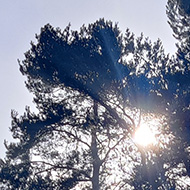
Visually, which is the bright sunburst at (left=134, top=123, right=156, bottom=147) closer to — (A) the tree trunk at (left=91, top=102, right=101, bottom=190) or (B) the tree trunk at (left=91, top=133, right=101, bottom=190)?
(A) the tree trunk at (left=91, top=102, right=101, bottom=190)

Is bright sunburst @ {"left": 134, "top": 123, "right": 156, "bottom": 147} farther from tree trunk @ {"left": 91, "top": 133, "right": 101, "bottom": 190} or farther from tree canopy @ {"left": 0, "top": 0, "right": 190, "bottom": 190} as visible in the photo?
tree trunk @ {"left": 91, "top": 133, "right": 101, "bottom": 190}

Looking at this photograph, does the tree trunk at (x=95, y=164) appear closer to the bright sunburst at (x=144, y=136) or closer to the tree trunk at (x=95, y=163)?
the tree trunk at (x=95, y=163)

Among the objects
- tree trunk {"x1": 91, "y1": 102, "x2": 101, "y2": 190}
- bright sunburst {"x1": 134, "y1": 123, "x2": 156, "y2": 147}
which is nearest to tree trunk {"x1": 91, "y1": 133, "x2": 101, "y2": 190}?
tree trunk {"x1": 91, "y1": 102, "x2": 101, "y2": 190}

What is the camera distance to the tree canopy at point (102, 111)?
10.7 meters

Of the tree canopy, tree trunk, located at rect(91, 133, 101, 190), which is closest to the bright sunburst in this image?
the tree canopy

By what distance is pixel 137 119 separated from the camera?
11883 millimetres

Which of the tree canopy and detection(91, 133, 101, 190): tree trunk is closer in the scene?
the tree canopy

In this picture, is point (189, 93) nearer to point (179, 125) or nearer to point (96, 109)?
point (179, 125)

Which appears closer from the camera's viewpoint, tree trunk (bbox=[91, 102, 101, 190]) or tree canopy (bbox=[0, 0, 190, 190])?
tree canopy (bbox=[0, 0, 190, 190])

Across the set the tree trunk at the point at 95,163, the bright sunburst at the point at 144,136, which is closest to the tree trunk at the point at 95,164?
the tree trunk at the point at 95,163

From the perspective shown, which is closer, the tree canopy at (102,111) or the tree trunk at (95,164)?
the tree canopy at (102,111)

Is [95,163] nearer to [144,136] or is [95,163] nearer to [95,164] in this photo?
[95,164]

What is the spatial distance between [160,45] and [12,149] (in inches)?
330

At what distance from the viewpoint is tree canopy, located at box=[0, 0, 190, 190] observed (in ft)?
35.1
